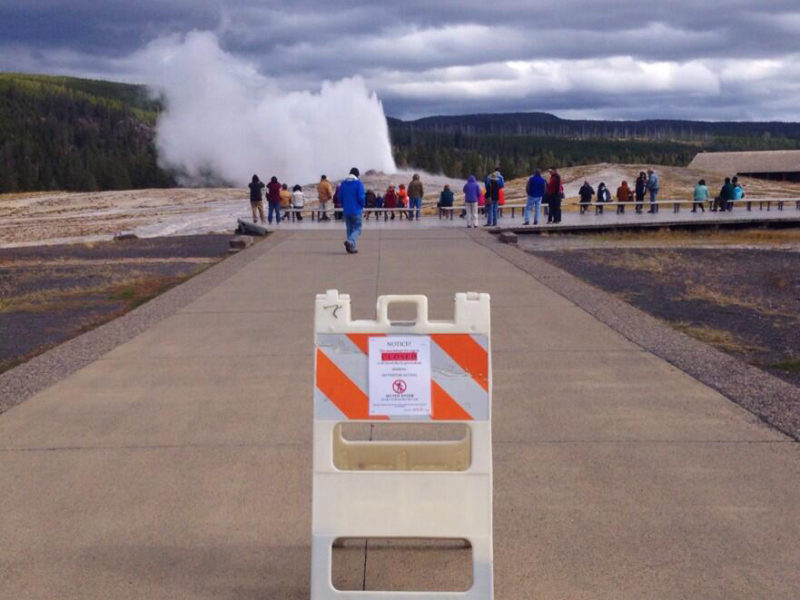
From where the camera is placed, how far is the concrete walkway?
426cm

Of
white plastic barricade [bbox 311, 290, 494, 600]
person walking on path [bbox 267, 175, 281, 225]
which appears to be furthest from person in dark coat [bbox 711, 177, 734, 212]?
white plastic barricade [bbox 311, 290, 494, 600]

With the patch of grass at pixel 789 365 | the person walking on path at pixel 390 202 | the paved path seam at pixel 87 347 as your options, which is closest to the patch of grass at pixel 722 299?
the patch of grass at pixel 789 365

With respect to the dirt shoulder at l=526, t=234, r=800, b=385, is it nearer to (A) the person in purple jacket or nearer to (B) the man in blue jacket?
(B) the man in blue jacket

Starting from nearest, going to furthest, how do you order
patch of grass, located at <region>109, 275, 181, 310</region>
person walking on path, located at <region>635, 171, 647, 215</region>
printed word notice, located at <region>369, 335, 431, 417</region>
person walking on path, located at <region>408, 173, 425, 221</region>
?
printed word notice, located at <region>369, 335, 431, 417</region>
patch of grass, located at <region>109, 275, 181, 310</region>
person walking on path, located at <region>408, 173, 425, 221</region>
person walking on path, located at <region>635, 171, 647, 215</region>

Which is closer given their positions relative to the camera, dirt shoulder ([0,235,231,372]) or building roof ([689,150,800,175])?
dirt shoulder ([0,235,231,372])

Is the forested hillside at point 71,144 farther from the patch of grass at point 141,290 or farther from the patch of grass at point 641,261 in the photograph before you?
the patch of grass at point 641,261

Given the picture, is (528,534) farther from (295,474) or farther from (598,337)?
(598,337)

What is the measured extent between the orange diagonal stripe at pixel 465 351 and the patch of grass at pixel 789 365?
5.62 metres

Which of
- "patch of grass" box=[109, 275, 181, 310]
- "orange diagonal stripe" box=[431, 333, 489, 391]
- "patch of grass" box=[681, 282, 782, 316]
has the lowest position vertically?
"patch of grass" box=[109, 275, 181, 310]

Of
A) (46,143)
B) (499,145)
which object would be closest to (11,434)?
(46,143)

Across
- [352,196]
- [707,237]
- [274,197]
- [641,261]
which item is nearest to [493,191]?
[707,237]

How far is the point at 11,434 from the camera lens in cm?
638

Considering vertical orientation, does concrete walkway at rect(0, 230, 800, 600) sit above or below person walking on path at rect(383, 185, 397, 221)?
below

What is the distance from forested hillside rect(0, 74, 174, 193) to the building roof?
6699 cm
